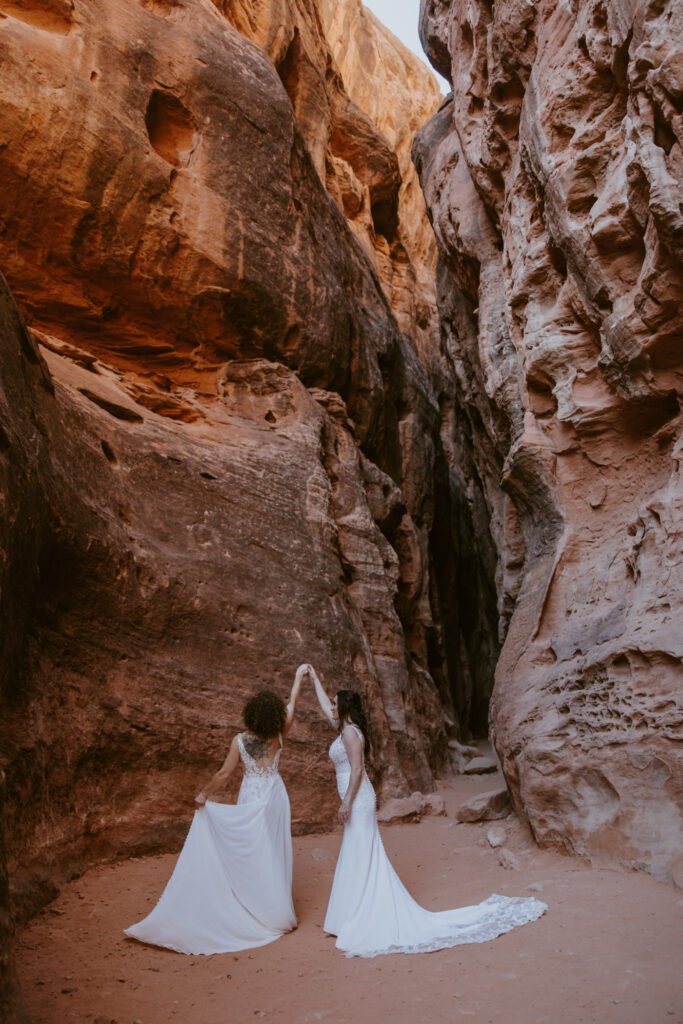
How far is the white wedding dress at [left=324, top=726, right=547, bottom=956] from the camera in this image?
14.3 feet

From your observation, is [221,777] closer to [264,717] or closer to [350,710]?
[264,717]

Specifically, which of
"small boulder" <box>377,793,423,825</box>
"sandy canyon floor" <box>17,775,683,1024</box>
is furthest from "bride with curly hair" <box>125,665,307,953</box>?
"small boulder" <box>377,793,423,825</box>

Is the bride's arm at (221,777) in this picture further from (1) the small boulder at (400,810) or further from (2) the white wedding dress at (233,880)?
(1) the small boulder at (400,810)

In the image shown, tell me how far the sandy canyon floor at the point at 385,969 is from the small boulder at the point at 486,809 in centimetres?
219

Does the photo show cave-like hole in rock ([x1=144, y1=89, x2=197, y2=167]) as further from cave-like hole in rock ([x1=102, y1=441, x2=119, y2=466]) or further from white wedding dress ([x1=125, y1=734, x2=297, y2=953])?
white wedding dress ([x1=125, y1=734, x2=297, y2=953])

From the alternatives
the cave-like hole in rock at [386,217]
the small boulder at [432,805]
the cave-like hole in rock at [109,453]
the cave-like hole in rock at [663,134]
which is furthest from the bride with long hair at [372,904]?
the cave-like hole in rock at [386,217]

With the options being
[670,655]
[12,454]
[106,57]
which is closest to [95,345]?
[106,57]

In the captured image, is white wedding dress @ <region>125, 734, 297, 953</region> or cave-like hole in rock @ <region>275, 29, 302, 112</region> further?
cave-like hole in rock @ <region>275, 29, 302, 112</region>

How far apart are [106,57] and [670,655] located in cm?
1057

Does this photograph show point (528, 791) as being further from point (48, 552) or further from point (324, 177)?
point (324, 177)

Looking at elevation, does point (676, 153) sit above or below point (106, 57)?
below

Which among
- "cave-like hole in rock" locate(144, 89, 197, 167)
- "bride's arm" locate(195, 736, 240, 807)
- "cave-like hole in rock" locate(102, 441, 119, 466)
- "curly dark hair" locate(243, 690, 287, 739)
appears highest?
"cave-like hole in rock" locate(144, 89, 197, 167)

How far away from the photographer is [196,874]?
470 cm

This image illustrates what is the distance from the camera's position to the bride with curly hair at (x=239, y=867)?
4.55 metres
